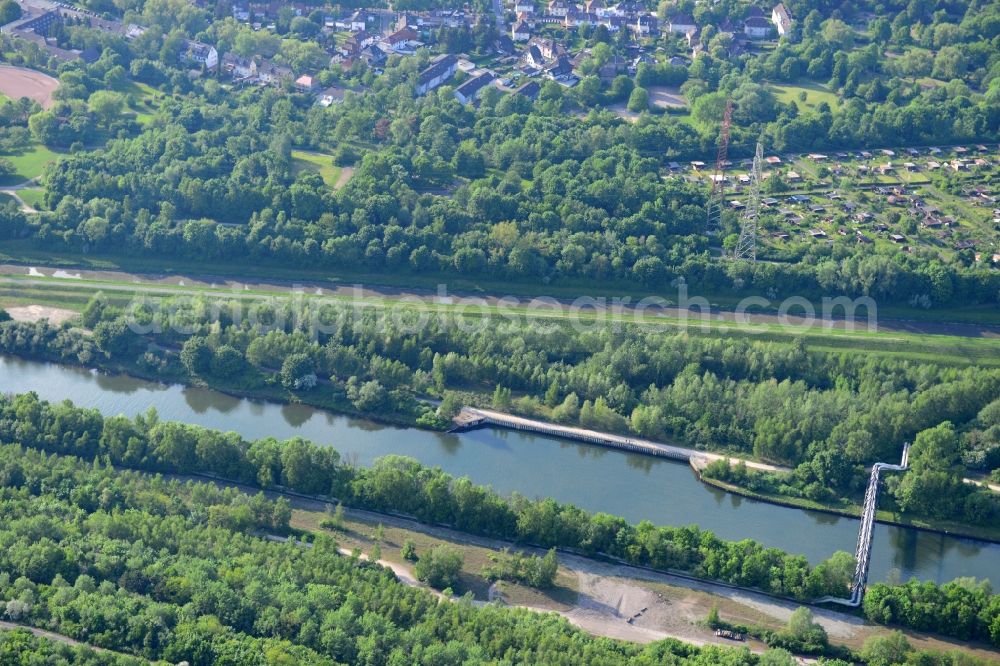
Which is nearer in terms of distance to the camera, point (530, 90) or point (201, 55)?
point (530, 90)

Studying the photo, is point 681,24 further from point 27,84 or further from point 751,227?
point 27,84

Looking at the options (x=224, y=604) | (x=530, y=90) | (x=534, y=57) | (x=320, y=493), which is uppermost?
(x=534, y=57)

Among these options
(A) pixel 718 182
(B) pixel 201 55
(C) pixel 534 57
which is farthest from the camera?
(C) pixel 534 57

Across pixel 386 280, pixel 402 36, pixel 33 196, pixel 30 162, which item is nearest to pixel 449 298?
pixel 386 280

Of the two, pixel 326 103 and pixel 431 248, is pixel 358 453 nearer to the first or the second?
pixel 431 248

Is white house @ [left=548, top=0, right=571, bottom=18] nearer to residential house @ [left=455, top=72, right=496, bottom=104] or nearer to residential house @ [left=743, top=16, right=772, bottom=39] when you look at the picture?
residential house @ [left=743, top=16, right=772, bottom=39]

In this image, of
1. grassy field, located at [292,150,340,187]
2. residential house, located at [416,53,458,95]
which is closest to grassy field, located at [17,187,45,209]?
grassy field, located at [292,150,340,187]

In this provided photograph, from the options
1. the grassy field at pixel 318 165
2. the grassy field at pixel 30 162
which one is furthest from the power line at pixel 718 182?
the grassy field at pixel 30 162
